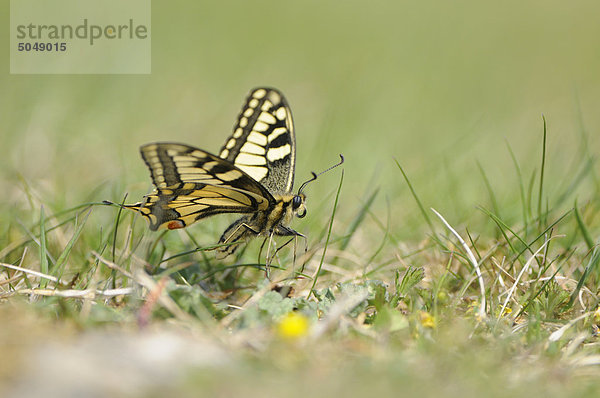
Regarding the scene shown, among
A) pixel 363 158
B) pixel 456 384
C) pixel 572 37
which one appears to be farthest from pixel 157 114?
pixel 572 37

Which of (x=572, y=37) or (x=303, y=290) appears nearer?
(x=303, y=290)

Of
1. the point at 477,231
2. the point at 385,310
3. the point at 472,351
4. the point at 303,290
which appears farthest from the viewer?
the point at 477,231

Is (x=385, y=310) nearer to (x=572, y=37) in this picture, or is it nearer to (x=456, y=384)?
(x=456, y=384)

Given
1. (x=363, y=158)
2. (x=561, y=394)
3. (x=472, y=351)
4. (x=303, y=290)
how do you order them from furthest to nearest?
(x=363, y=158)
(x=303, y=290)
(x=472, y=351)
(x=561, y=394)

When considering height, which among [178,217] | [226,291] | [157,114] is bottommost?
[226,291]

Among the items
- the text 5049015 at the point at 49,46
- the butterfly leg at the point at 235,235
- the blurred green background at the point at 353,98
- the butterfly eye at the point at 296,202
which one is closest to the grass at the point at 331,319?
the butterfly leg at the point at 235,235

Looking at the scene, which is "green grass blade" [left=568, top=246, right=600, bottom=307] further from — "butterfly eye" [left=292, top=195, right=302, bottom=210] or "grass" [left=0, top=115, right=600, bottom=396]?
"butterfly eye" [left=292, top=195, right=302, bottom=210]

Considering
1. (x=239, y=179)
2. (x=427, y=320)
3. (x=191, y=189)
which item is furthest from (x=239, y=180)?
(x=427, y=320)

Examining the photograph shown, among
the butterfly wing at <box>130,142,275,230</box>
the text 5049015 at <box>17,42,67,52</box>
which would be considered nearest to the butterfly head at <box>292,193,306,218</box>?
the butterfly wing at <box>130,142,275,230</box>

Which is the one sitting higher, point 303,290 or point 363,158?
point 363,158
